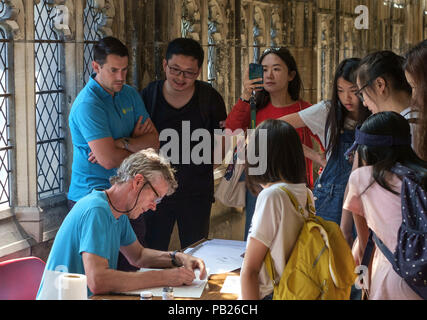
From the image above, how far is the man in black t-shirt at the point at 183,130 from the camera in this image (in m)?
4.38

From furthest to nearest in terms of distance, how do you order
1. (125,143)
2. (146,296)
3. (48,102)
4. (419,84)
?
1. (48,102)
2. (125,143)
3. (419,84)
4. (146,296)

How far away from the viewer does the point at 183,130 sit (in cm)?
445

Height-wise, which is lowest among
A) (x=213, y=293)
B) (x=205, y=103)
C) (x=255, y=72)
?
(x=213, y=293)

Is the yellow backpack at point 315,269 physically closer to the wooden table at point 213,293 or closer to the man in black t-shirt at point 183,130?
the wooden table at point 213,293

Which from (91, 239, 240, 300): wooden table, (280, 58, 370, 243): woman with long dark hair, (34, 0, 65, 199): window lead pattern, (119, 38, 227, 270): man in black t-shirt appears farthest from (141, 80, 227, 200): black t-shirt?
(91, 239, 240, 300): wooden table

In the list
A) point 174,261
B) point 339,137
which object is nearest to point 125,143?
point 174,261

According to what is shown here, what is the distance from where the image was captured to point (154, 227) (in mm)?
4387

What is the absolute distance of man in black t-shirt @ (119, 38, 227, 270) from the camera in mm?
4379

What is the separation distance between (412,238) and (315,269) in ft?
1.06

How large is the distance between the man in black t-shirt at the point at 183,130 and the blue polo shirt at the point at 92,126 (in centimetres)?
40

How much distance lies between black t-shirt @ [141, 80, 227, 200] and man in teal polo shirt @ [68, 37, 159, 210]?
33cm

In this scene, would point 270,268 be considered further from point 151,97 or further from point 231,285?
point 151,97

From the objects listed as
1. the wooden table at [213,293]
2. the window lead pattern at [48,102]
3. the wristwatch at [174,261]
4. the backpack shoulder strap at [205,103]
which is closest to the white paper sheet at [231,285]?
the wooden table at [213,293]
